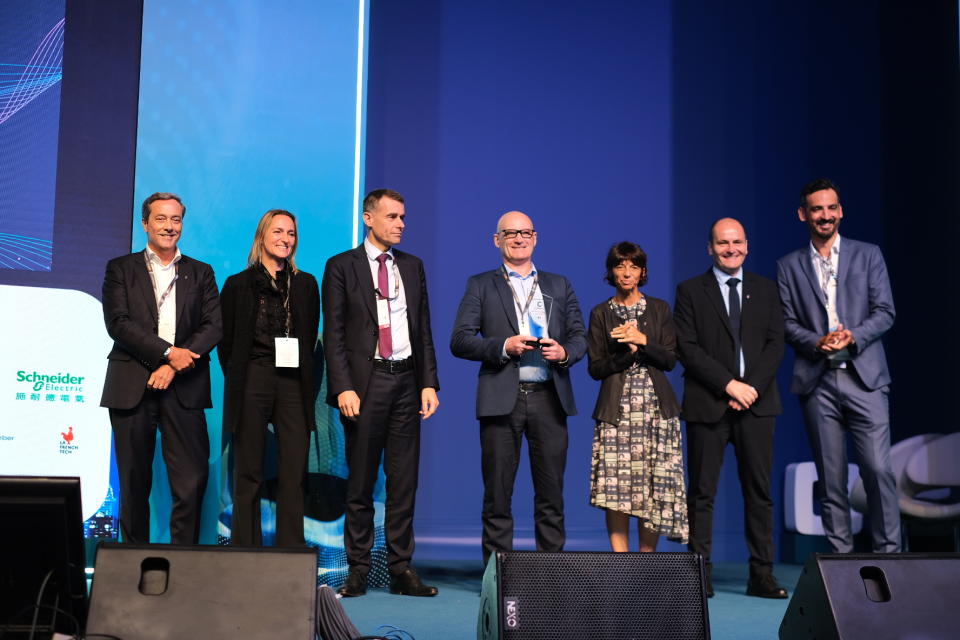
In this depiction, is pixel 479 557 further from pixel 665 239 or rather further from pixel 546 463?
pixel 665 239

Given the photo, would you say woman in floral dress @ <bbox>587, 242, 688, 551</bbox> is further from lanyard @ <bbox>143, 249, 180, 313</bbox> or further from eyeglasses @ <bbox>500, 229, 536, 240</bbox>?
lanyard @ <bbox>143, 249, 180, 313</bbox>

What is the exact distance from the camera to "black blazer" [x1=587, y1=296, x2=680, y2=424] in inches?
149

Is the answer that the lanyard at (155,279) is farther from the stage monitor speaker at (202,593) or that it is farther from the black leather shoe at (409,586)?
the stage monitor speaker at (202,593)

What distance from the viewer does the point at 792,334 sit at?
3941 millimetres

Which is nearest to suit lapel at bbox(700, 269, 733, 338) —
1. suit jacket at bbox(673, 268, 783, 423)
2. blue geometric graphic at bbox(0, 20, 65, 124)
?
suit jacket at bbox(673, 268, 783, 423)

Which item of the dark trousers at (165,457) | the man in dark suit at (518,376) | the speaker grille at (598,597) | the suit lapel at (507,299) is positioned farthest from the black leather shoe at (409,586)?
the speaker grille at (598,597)

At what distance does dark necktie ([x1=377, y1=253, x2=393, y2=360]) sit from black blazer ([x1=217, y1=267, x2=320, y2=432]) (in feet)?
0.97

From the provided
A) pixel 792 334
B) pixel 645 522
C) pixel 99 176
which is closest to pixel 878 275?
pixel 792 334

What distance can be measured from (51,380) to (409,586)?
193 cm

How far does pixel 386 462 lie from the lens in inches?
153

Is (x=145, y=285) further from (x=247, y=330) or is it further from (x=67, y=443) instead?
(x=67, y=443)

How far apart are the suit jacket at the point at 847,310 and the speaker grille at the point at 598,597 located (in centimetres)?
196

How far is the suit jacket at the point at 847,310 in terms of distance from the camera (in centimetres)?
385

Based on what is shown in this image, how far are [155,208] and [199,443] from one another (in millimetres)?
981
